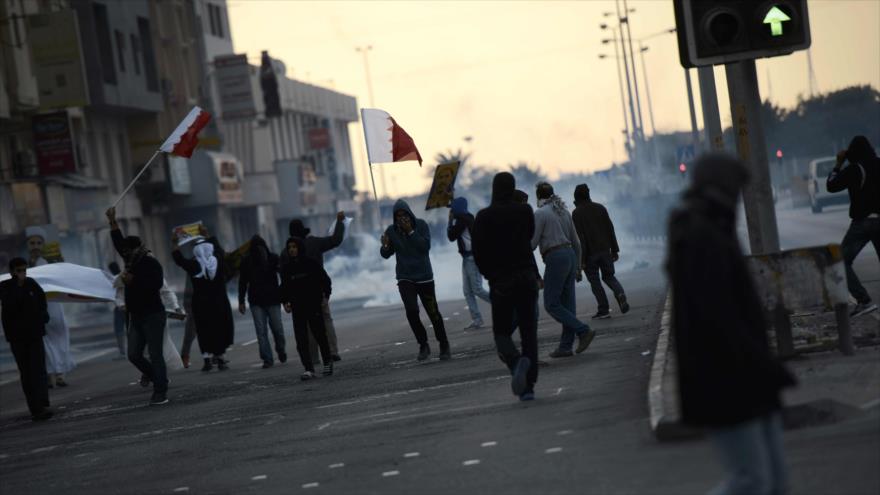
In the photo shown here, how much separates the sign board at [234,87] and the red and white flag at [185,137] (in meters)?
49.7

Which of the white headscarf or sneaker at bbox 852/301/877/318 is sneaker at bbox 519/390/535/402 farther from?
the white headscarf

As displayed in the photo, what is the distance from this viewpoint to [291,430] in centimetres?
1338

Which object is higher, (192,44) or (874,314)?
(192,44)

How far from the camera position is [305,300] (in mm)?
18375

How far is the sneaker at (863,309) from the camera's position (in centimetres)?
1528

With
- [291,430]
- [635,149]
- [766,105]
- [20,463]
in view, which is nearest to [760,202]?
[291,430]

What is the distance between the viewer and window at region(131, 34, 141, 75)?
58.6m

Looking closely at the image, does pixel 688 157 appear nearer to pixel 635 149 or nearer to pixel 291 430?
pixel 291 430

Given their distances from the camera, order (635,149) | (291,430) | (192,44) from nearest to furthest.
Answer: (291,430) < (192,44) < (635,149)

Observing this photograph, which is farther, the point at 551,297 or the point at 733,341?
the point at 551,297

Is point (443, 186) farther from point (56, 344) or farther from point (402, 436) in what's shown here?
point (402, 436)

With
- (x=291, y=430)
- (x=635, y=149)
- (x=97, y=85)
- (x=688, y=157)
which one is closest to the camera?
(x=291, y=430)

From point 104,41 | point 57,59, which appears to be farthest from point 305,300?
point 104,41

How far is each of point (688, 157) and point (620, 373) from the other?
116 feet
